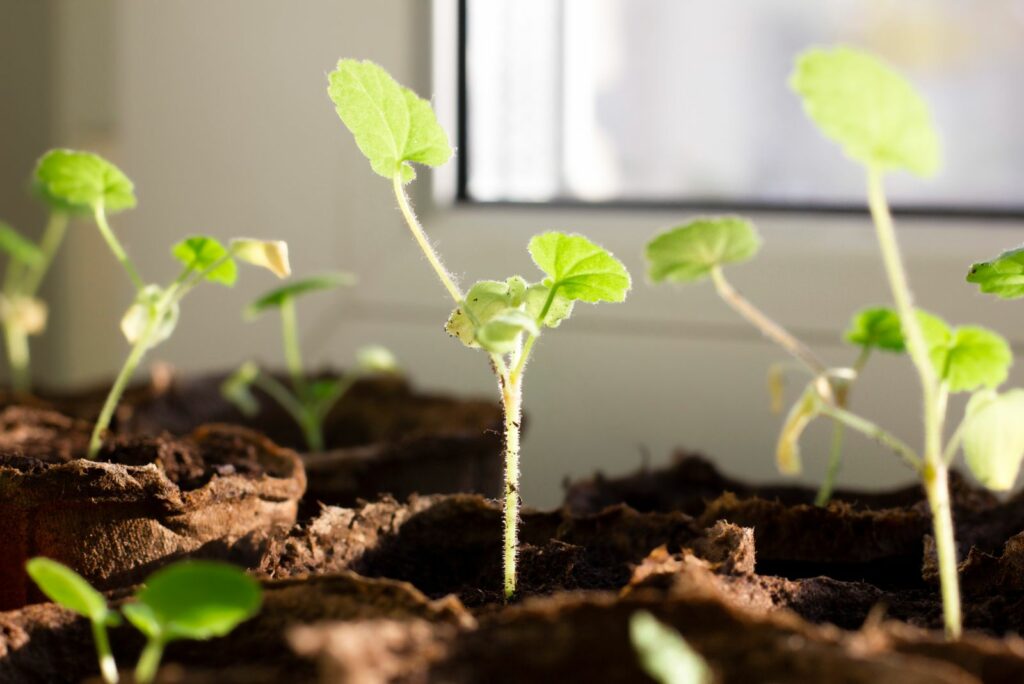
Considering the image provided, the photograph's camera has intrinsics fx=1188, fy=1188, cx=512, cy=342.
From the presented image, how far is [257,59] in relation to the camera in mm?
1178

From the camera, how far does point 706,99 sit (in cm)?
107

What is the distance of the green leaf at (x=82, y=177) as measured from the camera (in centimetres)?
62

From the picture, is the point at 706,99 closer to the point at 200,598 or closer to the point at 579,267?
the point at 579,267

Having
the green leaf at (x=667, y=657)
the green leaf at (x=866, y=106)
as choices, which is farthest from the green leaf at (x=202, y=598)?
the green leaf at (x=866, y=106)

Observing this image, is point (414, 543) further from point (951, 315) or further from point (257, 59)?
point (257, 59)

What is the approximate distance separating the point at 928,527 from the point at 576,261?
243 millimetres

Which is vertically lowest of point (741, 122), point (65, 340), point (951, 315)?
point (65, 340)

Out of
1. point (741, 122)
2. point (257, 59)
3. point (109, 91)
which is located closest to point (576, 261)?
point (741, 122)

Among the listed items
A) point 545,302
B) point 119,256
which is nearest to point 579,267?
point 545,302

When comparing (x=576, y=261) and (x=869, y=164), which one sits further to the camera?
(x=576, y=261)

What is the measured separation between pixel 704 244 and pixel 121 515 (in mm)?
303

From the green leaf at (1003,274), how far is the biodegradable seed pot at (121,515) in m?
0.35

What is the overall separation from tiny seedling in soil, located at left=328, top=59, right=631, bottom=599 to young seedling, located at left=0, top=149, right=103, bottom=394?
23cm

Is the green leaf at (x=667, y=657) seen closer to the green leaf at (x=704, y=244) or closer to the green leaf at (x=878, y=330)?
the green leaf at (x=704, y=244)
